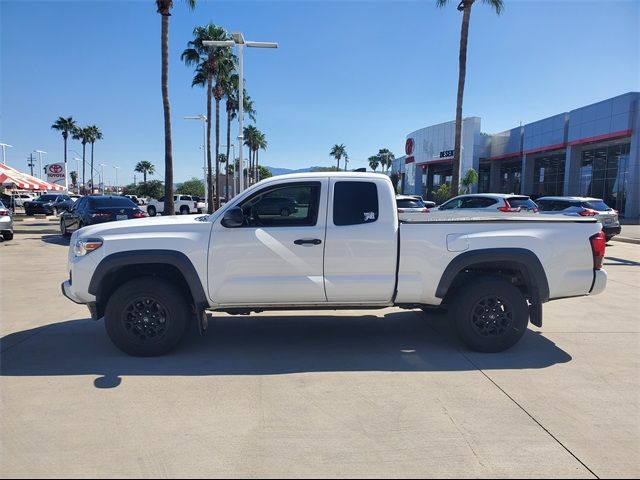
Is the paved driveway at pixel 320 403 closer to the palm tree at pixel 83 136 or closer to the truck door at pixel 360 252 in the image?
the truck door at pixel 360 252

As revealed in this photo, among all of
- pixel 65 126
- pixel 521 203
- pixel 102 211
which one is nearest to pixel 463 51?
pixel 521 203

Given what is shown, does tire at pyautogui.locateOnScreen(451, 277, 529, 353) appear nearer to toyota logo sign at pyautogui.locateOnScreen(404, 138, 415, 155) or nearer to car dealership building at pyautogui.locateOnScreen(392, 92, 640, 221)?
car dealership building at pyautogui.locateOnScreen(392, 92, 640, 221)

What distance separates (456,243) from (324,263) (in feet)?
4.75

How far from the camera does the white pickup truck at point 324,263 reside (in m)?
4.85

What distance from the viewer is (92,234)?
488cm

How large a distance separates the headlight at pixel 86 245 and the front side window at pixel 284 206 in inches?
61.0

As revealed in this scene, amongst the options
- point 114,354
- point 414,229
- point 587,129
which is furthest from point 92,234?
point 587,129

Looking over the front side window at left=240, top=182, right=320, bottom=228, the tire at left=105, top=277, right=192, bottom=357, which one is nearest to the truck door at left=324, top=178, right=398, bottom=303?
the front side window at left=240, top=182, right=320, bottom=228

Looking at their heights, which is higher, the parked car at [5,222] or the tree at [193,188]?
the tree at [193,188]

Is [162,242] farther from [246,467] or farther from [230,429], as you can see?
[246,467]

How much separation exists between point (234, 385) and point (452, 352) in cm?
250

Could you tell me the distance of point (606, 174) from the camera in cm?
3372

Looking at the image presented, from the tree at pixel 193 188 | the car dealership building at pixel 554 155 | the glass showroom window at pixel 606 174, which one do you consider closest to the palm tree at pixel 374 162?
the tree at pixel 193 188

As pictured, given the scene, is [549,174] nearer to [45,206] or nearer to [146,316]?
[45,206]
